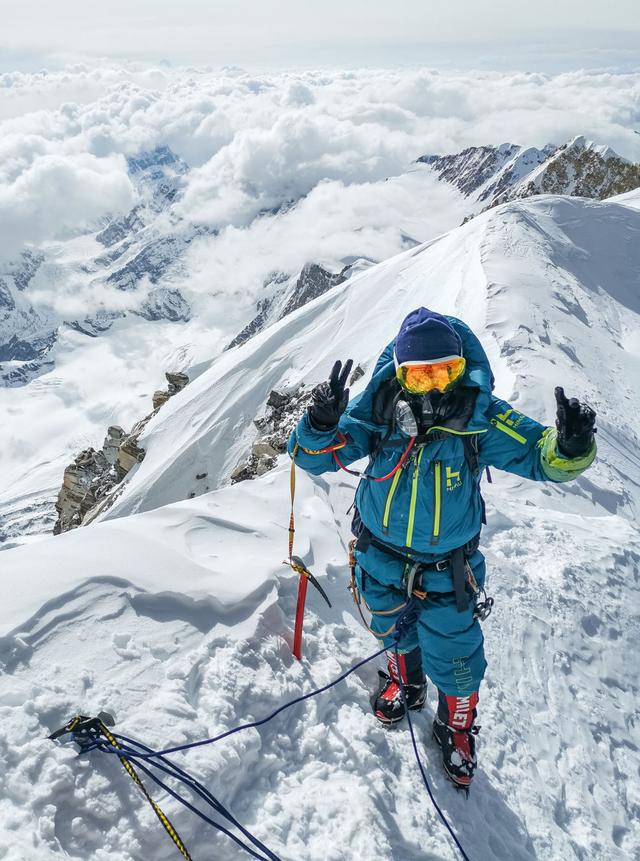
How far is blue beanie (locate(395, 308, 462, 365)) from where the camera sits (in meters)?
3.75

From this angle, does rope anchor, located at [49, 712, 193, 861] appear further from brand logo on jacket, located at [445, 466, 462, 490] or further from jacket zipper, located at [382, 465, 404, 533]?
brand logo on jacket, located at [445, 466, 462, 490]

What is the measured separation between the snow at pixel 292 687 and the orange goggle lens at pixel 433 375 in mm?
2342

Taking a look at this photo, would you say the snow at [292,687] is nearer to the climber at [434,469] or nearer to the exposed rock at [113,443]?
the climber at [434,469]

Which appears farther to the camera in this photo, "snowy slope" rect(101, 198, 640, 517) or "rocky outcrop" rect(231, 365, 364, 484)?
"rocky outcrop" rect(231, 365, 364, 484)

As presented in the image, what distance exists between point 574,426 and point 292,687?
2770mm

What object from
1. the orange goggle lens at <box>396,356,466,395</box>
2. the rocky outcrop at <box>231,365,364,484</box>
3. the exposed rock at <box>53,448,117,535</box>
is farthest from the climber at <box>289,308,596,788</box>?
the exposed rock at <box>53,448,117,535</box>

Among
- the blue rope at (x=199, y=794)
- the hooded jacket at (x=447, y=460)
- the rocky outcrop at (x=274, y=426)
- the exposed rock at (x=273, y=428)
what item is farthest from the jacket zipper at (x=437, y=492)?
the exposed rock at (x=273, y=428)

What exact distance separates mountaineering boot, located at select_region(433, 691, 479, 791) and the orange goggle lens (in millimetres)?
2264

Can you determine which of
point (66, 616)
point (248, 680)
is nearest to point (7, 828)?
point (66, 616)

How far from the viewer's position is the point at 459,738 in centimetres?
414

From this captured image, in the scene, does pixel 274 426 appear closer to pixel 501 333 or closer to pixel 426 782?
pixel 501 333

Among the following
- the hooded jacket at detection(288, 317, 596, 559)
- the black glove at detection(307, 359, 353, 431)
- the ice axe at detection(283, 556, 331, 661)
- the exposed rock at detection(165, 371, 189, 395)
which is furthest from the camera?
the exposed rock at detection(165, 371, 189, 395)

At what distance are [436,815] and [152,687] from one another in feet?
6.91

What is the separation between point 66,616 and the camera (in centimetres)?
399
